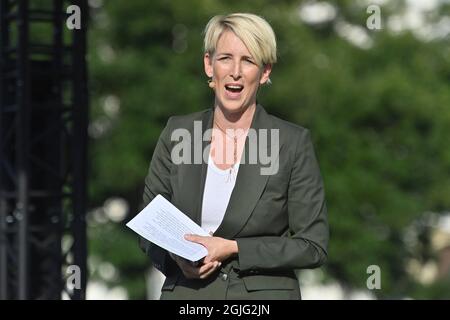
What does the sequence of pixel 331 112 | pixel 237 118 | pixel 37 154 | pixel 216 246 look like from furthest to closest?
pixel 331 112
pixel 37 154
pixel 237 118
pixel 216 246

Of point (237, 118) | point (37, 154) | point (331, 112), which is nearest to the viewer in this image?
point (237, 118)

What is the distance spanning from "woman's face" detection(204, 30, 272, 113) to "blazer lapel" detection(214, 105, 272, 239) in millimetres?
111

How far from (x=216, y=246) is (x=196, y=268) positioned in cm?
8

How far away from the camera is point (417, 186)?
27562 millimetres

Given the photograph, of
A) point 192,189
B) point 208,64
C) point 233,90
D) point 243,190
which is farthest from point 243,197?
point 208,64

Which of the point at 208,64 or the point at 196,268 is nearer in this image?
the point at 196,268

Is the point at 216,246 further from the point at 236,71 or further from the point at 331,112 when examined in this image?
the point at 331,112

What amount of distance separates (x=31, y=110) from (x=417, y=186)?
18054mm

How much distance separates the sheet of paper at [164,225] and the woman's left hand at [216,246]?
14 millimetres

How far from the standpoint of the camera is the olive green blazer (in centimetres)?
310

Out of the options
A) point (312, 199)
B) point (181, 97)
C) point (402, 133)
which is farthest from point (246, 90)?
point (402, 133)

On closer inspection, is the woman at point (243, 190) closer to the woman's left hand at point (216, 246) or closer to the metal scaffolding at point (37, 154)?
the woman's left hand at point (216, 246)

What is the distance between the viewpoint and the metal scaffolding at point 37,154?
10.2m

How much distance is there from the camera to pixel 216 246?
3064 mm
